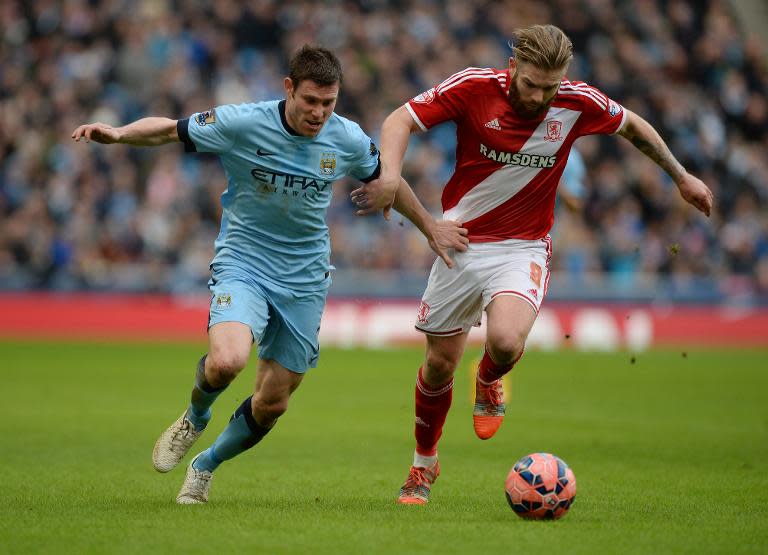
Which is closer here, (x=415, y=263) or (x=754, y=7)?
(x=415, y=263)

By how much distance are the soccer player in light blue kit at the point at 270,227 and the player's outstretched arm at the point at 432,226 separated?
0.07 feet

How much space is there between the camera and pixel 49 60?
83.0ft

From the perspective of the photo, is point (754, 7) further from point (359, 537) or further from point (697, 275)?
point (359, 537)

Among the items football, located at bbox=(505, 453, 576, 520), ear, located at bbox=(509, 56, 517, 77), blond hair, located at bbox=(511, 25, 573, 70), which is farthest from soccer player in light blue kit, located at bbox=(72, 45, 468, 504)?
football, located at bbox=(505, 453, 576, 520)

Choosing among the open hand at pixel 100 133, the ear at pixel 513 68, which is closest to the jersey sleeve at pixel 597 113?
the ear at pixel 513 68

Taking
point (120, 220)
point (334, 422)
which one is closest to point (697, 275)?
point (120, 220)

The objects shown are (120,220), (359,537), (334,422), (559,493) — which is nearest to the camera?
(359,537)

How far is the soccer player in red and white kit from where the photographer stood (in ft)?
25.8

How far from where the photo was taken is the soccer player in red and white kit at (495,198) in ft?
25.8

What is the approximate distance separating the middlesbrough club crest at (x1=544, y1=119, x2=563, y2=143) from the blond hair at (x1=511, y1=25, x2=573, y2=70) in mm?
523

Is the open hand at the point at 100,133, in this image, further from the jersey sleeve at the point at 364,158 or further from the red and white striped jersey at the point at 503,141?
the red and white striped jersey at the point at 503,141

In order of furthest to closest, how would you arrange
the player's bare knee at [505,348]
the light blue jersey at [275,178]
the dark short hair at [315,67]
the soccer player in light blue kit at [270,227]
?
1. the player's bare knee at [505,348]
2. the light blue jersey at [275,178]
3. the soccer player in light blue kit at [270,227]
4. the dark short hair at [315,67]

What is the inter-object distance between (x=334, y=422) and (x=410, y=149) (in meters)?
12.0

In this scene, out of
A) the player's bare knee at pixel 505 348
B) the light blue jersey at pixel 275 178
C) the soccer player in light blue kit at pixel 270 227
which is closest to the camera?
the soccer player in light blue kit at pixel 270 227
